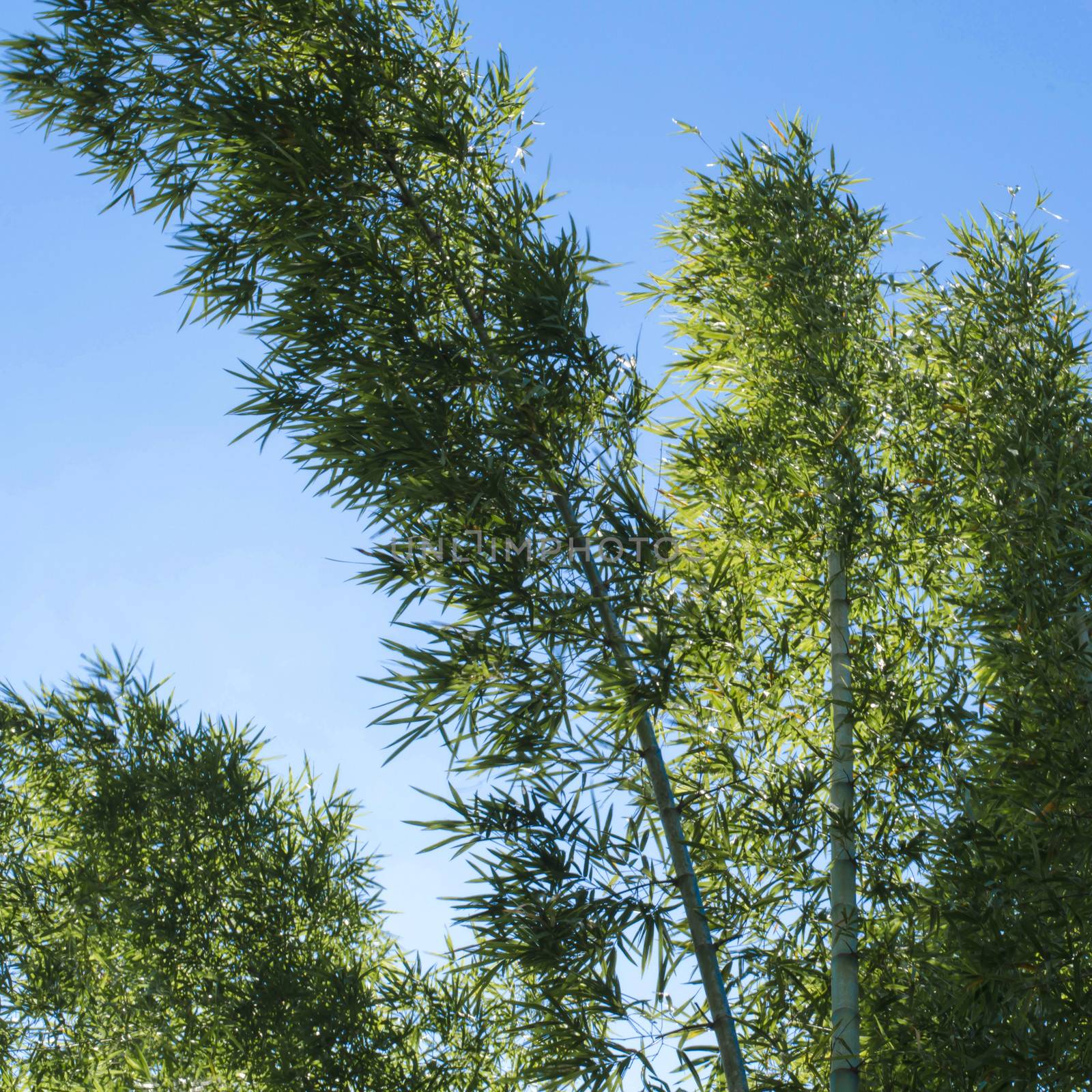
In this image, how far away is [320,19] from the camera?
3816 millimetres

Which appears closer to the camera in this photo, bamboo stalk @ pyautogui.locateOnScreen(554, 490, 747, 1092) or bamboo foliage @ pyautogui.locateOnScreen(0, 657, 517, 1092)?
bamboo stalk @ pyautogui.locateOnScreen(554, 490, 747, 1092)

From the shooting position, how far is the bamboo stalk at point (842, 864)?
3004 millimetres

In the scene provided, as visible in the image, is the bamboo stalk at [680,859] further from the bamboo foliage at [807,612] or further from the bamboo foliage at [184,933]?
the bamboo foliage at [184,933]

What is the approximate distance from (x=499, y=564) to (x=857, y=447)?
167 centimetres

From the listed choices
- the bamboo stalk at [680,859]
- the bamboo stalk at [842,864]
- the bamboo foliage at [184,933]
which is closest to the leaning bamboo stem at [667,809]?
the bamboo stalk at [680,859]

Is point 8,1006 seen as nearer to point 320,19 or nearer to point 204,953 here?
point 204,953

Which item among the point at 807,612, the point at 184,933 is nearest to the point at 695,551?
the point at 807,612

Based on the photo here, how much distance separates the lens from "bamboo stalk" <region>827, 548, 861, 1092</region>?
118 inches

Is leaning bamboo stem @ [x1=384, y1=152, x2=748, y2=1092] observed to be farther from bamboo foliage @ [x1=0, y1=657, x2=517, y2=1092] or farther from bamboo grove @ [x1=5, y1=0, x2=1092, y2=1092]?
bamboo foliage @ [x1=0, y1=657, x2=517, y2=1092]

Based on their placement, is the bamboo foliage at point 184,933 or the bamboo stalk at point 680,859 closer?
the bamboo stalk at point 680,859

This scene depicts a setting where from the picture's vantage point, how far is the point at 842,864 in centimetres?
331

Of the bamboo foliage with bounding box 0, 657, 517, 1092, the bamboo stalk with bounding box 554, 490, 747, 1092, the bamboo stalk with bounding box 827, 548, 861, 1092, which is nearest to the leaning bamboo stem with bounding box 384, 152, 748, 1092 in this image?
the bamboo stalk with bounding box 554, 490, 747, 1092

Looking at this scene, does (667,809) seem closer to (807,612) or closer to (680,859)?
(680,859)

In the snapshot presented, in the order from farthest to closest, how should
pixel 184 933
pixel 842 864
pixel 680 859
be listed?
pixel 184 933
pixel 842 864
pixel 680 859
